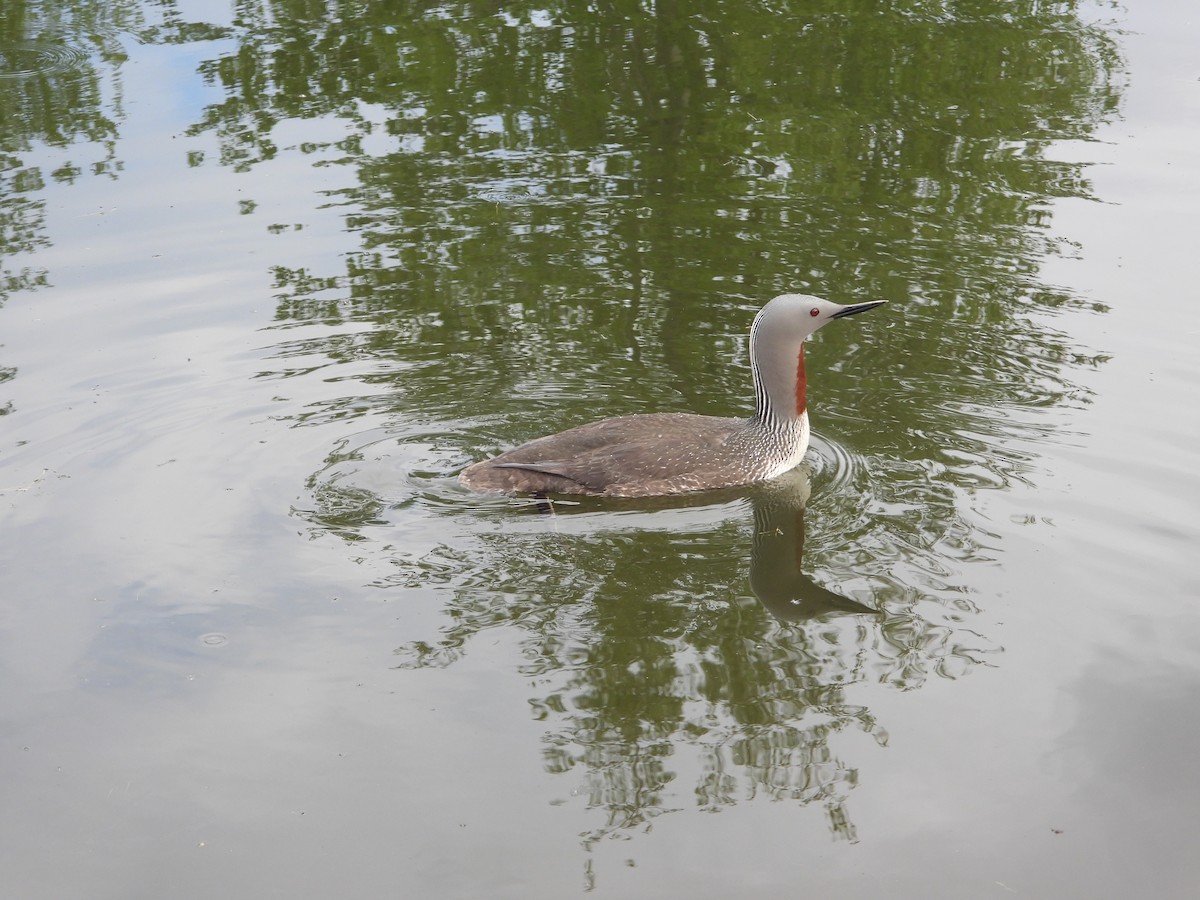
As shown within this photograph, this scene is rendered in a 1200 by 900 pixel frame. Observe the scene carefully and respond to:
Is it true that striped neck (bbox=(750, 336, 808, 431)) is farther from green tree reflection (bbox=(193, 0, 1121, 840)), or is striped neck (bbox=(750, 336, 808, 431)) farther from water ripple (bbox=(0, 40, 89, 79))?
water ripple (bbox=(0, 40, 89, 79))

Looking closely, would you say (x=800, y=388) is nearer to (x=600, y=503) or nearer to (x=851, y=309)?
(x=851, y=309)

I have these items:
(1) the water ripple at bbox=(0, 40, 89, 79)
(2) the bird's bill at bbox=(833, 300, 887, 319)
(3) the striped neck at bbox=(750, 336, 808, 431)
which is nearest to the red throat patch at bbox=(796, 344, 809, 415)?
(3) the striped neck at bbox=(750, 336, 808, 431)

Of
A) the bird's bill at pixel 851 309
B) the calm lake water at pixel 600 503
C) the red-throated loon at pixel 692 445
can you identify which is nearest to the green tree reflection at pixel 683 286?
the calm lake water at pixel 600 503

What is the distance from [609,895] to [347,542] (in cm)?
298

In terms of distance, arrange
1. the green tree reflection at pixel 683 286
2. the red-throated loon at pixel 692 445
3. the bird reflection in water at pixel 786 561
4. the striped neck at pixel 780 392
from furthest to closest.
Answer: the striped neck at pixel 780 392 < the red-throated loon at pixel 692 445 < the bird reflection in water at pixel 786 561 < the green tree reflection at pixel 683 286

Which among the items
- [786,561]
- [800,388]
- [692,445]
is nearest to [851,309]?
[800,388]

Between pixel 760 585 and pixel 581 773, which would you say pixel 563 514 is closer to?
pixel 760 585

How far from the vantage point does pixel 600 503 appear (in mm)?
7949

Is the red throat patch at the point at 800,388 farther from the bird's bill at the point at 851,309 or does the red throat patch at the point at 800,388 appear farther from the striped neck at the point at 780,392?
the bird's bill at the point at 851,309

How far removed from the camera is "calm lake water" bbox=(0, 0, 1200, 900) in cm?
543

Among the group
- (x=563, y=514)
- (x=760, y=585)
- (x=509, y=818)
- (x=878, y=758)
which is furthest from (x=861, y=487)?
(x=509, y=818)

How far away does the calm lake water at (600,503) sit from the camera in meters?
5.43

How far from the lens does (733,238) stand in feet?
36.9

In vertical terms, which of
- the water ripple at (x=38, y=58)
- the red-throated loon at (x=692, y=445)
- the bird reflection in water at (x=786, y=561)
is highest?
the water ripple at (x=38, y=58)
